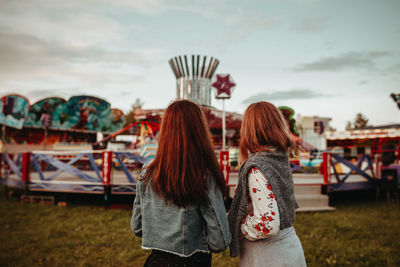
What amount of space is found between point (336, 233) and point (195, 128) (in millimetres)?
4576

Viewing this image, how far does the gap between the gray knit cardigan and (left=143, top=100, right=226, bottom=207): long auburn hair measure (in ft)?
0.47

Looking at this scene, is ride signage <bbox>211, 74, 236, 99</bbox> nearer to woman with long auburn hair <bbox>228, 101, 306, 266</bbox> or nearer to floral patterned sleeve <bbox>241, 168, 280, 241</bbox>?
woman with long auburn hair <bbox>228, 101, 306, 266</bbox>

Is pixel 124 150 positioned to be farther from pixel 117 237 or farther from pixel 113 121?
pixel 113 121

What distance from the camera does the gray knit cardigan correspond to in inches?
56.5

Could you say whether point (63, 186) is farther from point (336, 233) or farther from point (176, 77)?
point (176, 77)

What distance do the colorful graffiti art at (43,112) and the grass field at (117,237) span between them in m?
12.6

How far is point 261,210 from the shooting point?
141 centimetres

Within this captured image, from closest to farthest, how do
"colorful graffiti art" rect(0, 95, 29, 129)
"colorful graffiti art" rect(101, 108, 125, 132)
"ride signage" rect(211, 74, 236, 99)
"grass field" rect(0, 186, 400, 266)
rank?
1. "grass field" rect(0, 186, 400, 266)
2. "ride signage" rect(211, 74, 236, 99)
3. "colorful graffiti art" rect(0, 95, 29, 129)
4. "colorful graffiti art" rect(101, 108, 125, 132)

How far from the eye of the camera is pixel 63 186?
6.80 meters

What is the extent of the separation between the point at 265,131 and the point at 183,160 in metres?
0.56

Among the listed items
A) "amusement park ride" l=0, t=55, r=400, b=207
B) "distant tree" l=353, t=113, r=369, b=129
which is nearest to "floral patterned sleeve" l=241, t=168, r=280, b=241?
"amusement park ride" l=0, t=55, r=400, b=207

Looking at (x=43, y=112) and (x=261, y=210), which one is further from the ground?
(x=43, y=112)

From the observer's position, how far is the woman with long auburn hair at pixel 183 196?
1.36m

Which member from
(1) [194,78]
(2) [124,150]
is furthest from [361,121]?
(2) [124,150]
